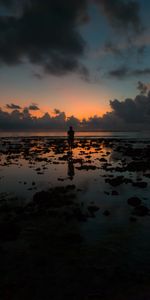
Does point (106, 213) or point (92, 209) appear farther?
point (92, 209)

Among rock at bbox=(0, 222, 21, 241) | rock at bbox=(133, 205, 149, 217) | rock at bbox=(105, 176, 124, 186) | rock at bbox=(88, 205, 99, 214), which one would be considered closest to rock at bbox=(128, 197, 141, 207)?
rock at bbox=(133, 205, 149, 217)

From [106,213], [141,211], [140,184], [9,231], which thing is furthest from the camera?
[140,184]

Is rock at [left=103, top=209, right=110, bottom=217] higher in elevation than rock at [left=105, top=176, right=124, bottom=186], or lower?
higher

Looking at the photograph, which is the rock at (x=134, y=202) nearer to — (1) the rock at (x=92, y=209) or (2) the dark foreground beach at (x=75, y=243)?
(2) the dark foreground beach at (x=75, y=243)

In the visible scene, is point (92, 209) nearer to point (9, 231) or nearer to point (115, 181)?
point (9, 231)

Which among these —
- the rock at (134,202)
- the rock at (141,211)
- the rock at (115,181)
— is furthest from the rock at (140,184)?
the rock at (141,211)

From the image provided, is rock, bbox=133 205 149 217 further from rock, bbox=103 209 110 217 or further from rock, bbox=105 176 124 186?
rock, bbox=105 176 124 186

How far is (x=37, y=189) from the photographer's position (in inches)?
747

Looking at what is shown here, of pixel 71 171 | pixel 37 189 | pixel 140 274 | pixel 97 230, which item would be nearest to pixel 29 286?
pixel 140 274

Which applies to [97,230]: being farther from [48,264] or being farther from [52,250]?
[48,264]

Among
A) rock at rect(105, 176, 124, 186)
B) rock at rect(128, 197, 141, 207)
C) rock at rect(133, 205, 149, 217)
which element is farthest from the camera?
rock at rect(105, 176, 124, 186)

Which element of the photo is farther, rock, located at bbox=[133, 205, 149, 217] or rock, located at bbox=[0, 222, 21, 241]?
rock, located at bbox=[133, 205, 149, 217]

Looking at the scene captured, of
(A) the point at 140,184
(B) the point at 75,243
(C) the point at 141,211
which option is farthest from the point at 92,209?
(A) the point at 140,184

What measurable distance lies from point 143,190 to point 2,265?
496 inches
